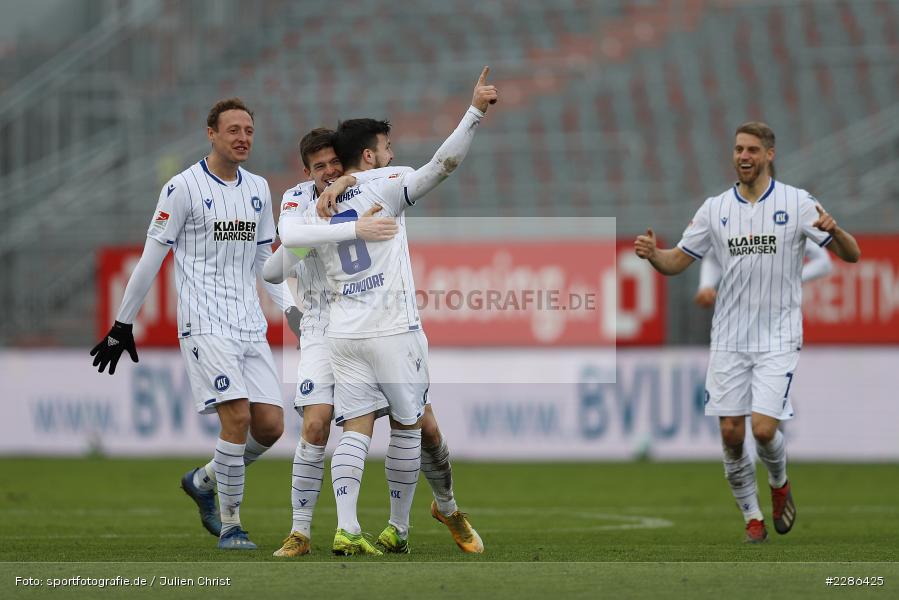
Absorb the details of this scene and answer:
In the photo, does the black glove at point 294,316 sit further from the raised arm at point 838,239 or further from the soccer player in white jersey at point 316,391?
the raised arm at point 838,239

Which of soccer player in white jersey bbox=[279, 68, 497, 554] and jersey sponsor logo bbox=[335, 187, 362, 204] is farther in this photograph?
jersey sponsor logo bbox=[335, 187, 362, 204]

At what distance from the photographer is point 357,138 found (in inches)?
291

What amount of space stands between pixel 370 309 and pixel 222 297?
4.12 ft

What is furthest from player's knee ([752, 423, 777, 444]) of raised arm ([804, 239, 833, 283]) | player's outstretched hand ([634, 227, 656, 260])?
raised arm ([804, 239, 833, 283])

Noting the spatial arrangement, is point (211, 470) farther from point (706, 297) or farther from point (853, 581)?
point (853, 581)

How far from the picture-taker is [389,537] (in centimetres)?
760

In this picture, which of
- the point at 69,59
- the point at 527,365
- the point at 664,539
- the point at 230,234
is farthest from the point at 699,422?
the point at 69,59

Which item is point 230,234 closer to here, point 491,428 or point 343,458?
point 343,458

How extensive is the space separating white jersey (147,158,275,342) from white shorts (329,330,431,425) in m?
0.97

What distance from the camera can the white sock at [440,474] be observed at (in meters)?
7.75

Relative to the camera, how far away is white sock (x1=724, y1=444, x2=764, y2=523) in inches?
345

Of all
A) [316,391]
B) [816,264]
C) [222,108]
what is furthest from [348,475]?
[816,264]

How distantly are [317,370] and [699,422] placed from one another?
10.6 meters

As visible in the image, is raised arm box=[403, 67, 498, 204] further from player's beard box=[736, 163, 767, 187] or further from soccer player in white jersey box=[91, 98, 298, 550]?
player's beard box=[736, 163, 767, 187]
